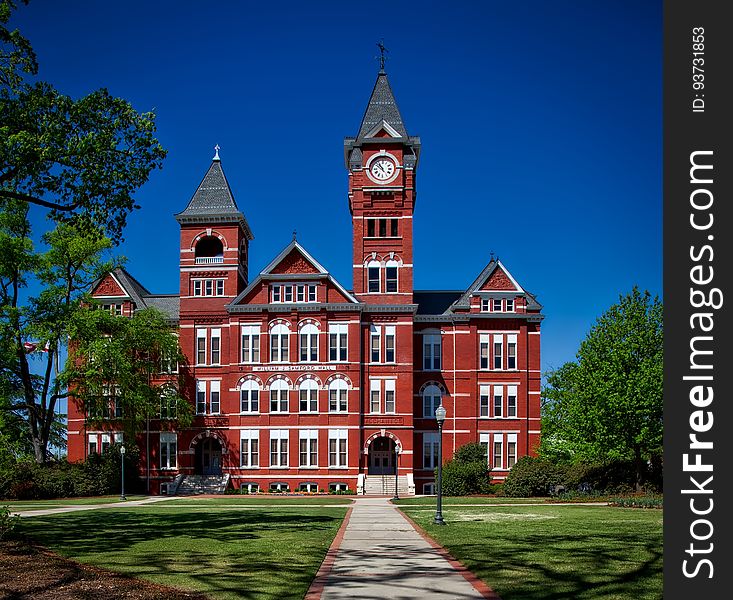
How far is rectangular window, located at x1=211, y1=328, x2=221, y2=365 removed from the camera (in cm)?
5725

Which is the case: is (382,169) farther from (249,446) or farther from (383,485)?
(383,485)

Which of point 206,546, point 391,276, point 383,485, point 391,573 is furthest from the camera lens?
point 391,276

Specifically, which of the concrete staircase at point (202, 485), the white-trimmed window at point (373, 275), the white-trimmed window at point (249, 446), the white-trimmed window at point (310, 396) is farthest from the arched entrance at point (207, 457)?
the white-trimmed window at point (373, 275)

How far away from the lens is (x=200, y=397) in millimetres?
57156

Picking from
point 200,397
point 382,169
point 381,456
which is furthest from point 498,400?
point 200,397

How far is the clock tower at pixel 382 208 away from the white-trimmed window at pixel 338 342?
2664 mm

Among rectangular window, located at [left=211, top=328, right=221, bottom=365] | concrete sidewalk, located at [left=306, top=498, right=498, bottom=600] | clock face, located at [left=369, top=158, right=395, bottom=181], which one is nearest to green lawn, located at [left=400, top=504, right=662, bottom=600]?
concrete sidewalk, located at [left=306, top=498, right=498, bottom=600]

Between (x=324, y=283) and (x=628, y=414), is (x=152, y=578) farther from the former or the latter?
(x=324, y=283)

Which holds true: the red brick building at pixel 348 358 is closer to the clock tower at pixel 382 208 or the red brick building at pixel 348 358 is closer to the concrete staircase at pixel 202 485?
the clock tower at pixel 382 208

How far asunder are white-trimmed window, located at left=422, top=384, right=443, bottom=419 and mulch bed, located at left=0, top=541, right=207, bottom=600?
4334cm

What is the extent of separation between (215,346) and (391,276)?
13578 millimetres

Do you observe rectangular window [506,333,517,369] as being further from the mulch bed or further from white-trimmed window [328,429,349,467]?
the mulch bed

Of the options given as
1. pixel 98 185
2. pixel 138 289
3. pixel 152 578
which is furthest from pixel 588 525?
pixel 138 289

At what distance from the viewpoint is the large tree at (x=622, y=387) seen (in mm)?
41688
